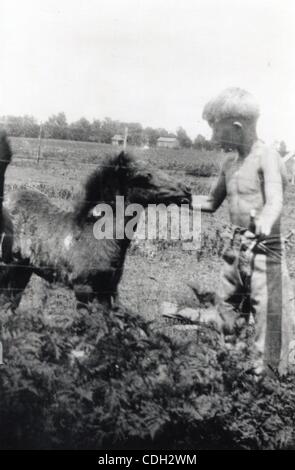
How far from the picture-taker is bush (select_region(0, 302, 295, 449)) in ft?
10.2

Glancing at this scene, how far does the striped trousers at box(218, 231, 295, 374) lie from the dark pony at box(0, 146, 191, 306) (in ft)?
2.54

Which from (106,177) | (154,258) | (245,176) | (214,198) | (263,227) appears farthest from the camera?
(154,258)

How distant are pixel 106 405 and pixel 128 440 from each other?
31 cm

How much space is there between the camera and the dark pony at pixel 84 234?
4.62 metres

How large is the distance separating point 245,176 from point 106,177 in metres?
1.33

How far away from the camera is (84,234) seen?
4.91 metres

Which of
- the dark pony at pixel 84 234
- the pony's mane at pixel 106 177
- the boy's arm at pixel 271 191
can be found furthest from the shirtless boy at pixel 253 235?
the pony's mane at pixel 106 177

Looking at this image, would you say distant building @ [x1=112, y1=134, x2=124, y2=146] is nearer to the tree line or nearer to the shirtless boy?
the tree line

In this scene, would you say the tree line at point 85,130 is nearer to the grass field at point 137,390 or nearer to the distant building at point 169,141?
the distant building at point 169,141

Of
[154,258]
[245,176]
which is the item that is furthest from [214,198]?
[154,258]

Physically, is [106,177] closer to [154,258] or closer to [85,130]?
[154,258]

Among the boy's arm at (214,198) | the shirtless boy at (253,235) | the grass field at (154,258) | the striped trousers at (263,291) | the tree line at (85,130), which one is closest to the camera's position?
the shirtless boy at (253,235)

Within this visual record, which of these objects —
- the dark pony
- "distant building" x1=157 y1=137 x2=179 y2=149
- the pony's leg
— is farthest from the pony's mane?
"distant building" x1=157 y1=137 x2=179 y2=149

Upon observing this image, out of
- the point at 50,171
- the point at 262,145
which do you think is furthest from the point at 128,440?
the point at 50,171
